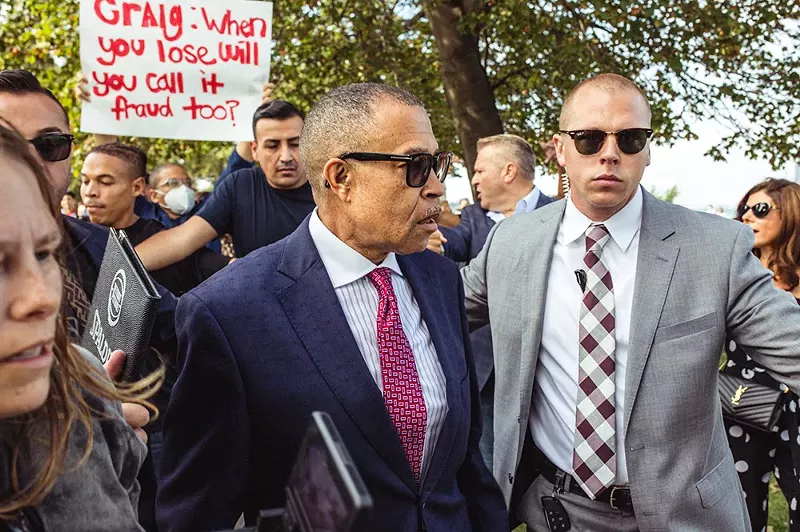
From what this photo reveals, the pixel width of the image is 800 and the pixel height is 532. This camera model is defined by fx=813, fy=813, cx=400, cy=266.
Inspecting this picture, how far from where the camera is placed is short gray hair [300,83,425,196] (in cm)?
226

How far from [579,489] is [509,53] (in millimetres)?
8524

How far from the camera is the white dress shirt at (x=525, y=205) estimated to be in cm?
542

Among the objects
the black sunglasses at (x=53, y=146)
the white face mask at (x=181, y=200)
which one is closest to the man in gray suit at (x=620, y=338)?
the black sunglasses at (x=53, y=146)

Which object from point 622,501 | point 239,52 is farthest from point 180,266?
point 622,501

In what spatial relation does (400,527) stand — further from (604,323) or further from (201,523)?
(604,323)

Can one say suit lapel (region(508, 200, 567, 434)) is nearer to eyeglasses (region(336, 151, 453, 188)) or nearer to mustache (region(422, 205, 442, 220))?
mustache (region(422, 205, 442, 220))

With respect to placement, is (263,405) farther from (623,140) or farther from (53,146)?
(623,140)

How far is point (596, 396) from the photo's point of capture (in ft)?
8.86

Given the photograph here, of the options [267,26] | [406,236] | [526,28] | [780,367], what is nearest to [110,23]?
[267,26]

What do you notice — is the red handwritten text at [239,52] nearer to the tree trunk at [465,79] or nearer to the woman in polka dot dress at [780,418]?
the woman in polka dot dress at [780,418]

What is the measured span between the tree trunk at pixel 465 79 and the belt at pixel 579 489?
6782 millimetres

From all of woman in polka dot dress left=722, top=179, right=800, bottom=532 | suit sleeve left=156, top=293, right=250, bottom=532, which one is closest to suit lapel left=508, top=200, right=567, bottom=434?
suit sleeve left=156, top=293, right=250, bottom=532

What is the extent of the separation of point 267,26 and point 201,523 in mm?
3662

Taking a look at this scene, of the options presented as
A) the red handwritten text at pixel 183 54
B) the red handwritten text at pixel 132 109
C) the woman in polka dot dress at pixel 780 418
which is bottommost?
the woman in polka dot dress at pixel 780 418
